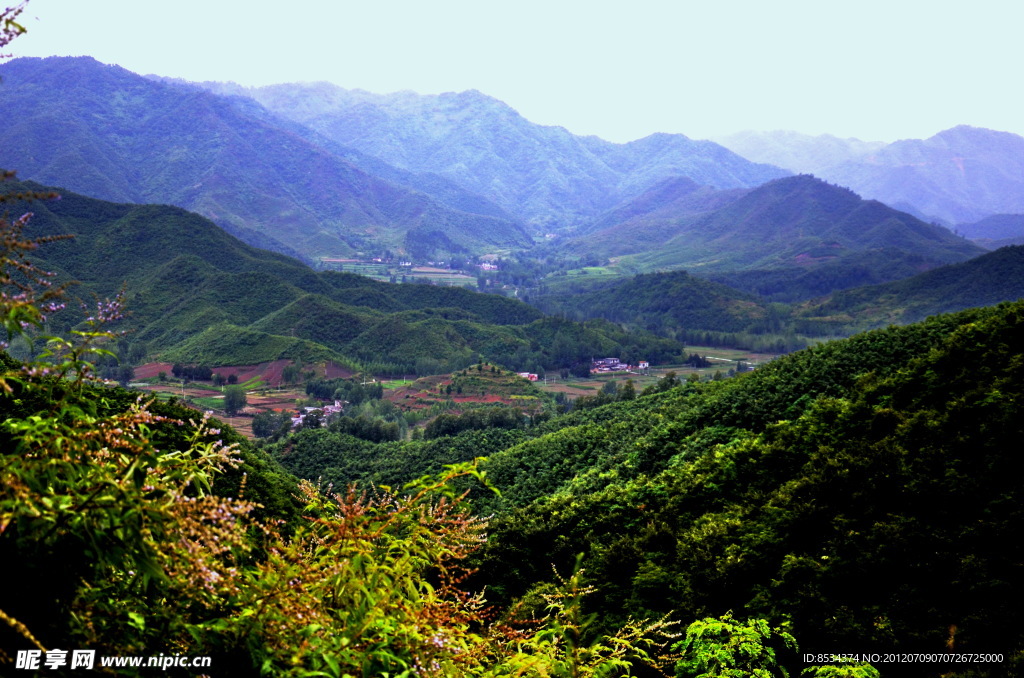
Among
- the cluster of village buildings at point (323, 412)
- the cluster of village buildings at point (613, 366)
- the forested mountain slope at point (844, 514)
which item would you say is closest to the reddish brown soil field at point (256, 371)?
the cluster of village buildings at point (323, 412)

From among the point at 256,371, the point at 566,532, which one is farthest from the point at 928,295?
the point at 566,532

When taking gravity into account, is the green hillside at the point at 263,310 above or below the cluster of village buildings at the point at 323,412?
above

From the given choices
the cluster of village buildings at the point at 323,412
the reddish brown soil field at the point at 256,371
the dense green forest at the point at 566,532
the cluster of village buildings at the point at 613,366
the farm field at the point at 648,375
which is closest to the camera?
the dense green forest at the point at 566,532

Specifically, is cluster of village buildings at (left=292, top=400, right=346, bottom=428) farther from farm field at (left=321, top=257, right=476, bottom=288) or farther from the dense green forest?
farm field at (left=321, top=257, right=476, bottom=288)

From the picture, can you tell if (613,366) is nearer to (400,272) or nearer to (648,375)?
(648,375)

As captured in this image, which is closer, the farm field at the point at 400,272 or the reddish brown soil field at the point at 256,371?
the reddish brown soil field at the point at 256,371

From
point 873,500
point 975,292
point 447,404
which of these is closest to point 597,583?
point 873,500

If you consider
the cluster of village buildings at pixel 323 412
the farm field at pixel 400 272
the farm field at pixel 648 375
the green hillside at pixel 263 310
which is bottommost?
the cluster of village buildings at pixel 323 412

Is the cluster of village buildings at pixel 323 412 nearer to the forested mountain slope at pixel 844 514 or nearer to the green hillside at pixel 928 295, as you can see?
the forested mountain slope at pixel 844 514

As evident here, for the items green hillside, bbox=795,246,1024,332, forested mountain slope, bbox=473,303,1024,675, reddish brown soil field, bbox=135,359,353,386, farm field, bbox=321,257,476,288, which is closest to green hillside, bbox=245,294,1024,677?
forested mountain slope, bbox=473,303,1024,675

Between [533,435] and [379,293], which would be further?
[379,293]

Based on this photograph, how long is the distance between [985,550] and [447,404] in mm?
54859

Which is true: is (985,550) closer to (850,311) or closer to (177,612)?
(177,612)

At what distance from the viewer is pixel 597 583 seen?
368 inches
